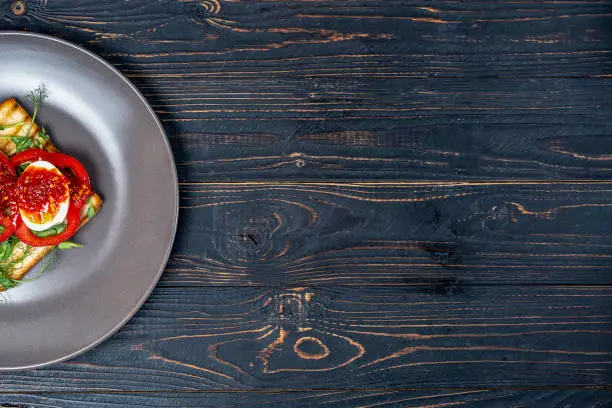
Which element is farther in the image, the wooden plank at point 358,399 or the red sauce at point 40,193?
the wooden plank at point 358,399

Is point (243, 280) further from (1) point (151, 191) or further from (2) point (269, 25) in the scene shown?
(2) point (269, 25)

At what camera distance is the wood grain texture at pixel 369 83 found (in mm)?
1322

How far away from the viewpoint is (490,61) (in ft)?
4.37

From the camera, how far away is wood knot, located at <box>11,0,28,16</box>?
1312mm

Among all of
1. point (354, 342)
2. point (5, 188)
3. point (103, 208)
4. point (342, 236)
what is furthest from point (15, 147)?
point (354, 342)

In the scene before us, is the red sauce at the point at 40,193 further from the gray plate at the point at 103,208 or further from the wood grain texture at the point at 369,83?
the wood grain texture at the point at 369,83

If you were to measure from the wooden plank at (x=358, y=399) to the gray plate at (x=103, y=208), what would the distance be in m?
0.19

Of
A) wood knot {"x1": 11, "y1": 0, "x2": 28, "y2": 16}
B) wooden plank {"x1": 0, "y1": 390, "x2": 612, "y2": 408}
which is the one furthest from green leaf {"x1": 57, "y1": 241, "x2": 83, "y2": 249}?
wood knot {"x1": 11, "y1": 0, "x2": 28, "y2": 16}

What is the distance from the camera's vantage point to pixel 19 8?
4.31 ft

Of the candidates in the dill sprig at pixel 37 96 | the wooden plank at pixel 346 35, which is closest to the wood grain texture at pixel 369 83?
the wooden plank at pixel 346 35

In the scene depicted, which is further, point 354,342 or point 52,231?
point 354,342

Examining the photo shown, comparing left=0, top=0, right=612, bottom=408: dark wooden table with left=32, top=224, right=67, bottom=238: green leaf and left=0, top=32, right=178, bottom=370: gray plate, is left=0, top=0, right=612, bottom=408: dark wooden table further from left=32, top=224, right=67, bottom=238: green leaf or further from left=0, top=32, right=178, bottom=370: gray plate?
left=32, top=224, right=67, bottom=238: green leaf

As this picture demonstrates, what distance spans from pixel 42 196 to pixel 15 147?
18 centimetres

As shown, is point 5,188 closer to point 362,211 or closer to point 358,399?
point 362,211
